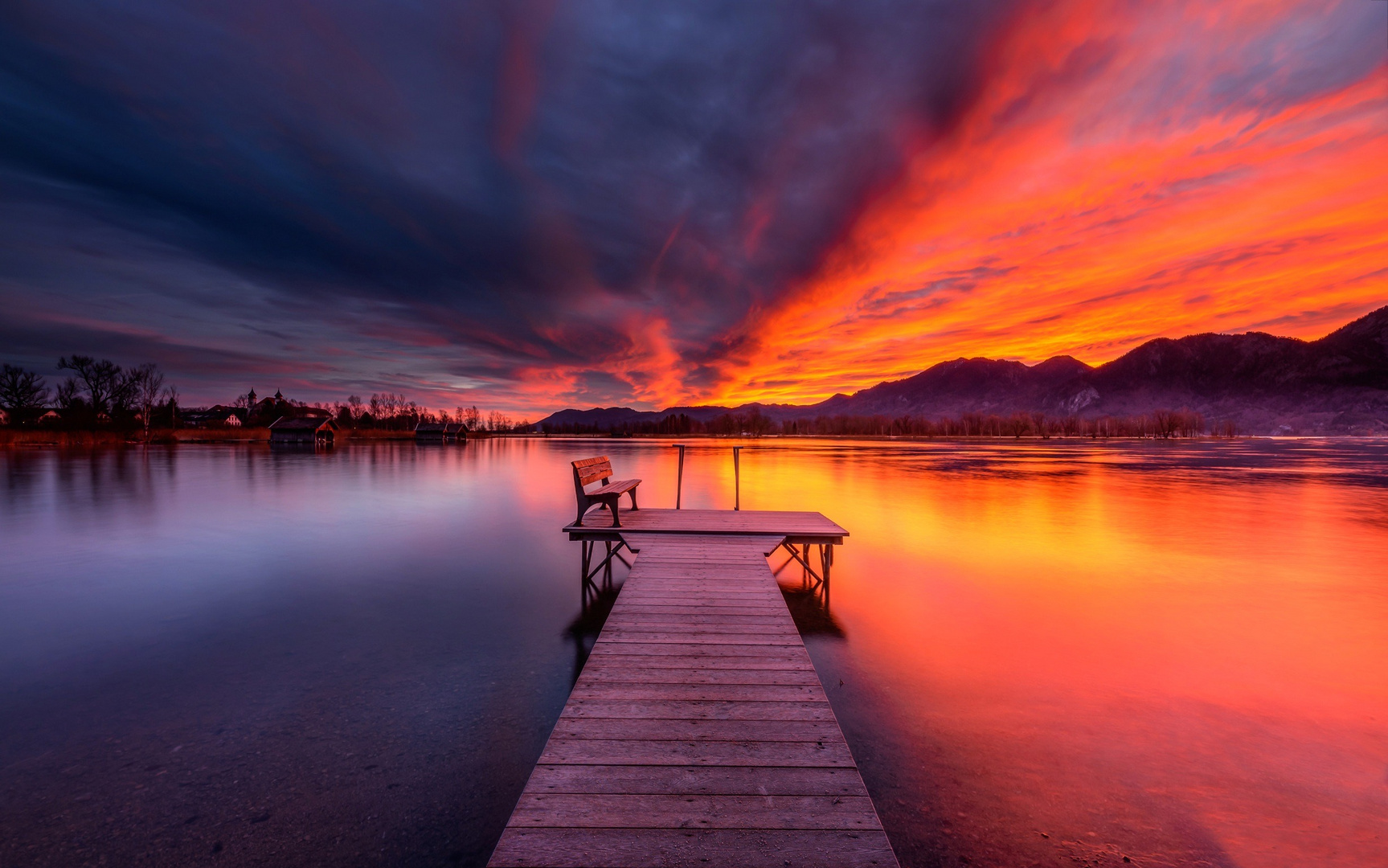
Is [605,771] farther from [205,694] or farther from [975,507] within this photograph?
[975,507]

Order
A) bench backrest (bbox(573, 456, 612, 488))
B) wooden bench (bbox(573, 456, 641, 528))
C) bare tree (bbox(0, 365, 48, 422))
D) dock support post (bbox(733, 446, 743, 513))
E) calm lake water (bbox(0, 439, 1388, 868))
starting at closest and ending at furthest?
1. calm lake water (bbox(0, 439, 1388, 868))
2. wooden bench (bbox(573, 456, 641, 528))
3. bench backrest (bbox(573, 456, 612, 488))
4. dock support post (bbox(733, 446, 743, 513))
5. bare tree (bbox(0, 365, 48, 422))

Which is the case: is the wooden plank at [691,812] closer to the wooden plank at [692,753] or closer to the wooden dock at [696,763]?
the wooden dock at [696,763]

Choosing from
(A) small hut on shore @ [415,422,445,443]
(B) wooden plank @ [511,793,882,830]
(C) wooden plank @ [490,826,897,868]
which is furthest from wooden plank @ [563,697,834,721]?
(A) small hut on shore @ [415,422,445,443]

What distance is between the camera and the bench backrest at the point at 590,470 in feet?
31.4

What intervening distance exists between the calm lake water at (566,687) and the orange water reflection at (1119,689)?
4 centimetres

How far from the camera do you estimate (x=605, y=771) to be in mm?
3309

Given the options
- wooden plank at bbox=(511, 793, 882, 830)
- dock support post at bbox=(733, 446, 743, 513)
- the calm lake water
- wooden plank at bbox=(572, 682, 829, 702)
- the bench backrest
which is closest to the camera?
wooden plank at bbox=(511, 793, 882, 830)

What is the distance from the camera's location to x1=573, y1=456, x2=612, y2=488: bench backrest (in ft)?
31.4

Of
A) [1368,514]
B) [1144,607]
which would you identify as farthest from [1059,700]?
[1368,514]

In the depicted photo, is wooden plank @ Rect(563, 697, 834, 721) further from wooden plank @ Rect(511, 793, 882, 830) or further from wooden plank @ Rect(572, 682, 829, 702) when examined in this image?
wooden plank @ Rect(511, 793, 882, 830)

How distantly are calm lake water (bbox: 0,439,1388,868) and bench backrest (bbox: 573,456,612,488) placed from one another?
2195 mm

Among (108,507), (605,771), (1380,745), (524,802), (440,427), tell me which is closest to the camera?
(524,802)

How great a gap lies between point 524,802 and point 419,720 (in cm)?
299

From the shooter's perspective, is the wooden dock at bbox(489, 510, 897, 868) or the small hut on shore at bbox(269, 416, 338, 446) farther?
the small hut on shore at bbox(269, 416, 338, 446)
